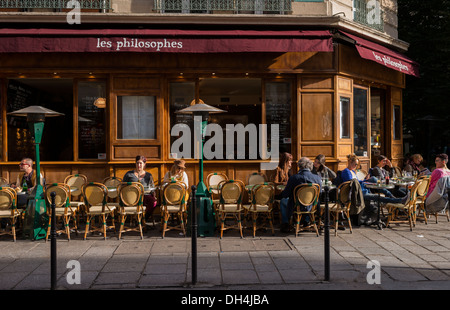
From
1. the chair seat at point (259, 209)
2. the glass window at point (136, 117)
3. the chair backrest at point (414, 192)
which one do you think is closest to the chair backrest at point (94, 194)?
the glass window at point (136, 117)

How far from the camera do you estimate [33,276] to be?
19.0 feet

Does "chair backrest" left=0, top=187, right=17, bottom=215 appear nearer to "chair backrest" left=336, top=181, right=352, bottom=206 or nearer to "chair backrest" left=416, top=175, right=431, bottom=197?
"chair backrest" left=336, top=181, right=352, bottom=206

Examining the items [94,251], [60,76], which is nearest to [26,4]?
[60,76]

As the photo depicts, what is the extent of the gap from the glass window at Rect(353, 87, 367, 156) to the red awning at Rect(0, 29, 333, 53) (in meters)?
2.68

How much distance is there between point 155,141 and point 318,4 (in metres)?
5.38

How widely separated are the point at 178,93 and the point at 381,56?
530 cm

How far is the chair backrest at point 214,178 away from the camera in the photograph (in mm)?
10328

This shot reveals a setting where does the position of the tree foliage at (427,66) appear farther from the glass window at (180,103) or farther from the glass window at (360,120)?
the glass window at (180,103)

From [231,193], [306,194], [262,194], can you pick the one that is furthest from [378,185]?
[231,193]

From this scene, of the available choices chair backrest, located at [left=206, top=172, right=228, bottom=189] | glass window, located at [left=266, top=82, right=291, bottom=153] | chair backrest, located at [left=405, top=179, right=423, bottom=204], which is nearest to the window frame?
chair backrest, located at [left=206, top=172, right=228, bottom=189]

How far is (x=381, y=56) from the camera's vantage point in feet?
36.7

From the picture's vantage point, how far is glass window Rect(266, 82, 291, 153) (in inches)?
436

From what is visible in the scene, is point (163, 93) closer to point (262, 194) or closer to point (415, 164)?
point (262, 194)

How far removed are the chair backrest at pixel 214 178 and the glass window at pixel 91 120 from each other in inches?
106
